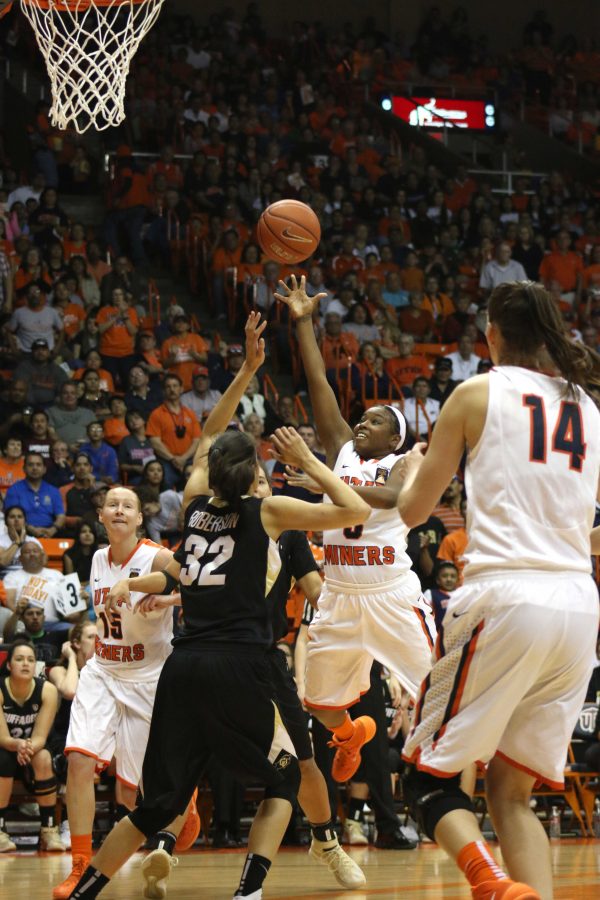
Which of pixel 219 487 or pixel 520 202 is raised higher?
pixel 520 202

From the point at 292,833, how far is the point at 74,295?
26.8ft

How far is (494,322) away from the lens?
4113 millimetres

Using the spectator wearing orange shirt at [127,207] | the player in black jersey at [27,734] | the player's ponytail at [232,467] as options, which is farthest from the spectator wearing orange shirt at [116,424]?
the player's ponytail at [232,467]

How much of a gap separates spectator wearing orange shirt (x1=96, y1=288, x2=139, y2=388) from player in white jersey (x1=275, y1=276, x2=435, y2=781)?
25.4ft

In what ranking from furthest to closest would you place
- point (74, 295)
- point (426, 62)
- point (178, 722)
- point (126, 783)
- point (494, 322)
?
1. point (426, 62)
2. point (74, 295)
3. point (126, 783)
4. point (178, 722)
5. point (494, 322)

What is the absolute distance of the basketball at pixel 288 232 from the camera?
779 cm

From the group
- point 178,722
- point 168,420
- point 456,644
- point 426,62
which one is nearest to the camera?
point 456,644

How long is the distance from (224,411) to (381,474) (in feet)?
4.52

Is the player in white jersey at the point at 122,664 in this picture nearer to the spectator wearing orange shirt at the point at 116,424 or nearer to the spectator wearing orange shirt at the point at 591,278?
the spectator wearing orange shirt at the point at 116,424

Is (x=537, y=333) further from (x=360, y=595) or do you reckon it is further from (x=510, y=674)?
(x=360, y=595)

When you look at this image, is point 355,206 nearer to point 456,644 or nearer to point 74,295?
point 74,295

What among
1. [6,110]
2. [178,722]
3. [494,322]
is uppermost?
[6,110]

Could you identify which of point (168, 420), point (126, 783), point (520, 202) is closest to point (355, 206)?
point (520, 202)

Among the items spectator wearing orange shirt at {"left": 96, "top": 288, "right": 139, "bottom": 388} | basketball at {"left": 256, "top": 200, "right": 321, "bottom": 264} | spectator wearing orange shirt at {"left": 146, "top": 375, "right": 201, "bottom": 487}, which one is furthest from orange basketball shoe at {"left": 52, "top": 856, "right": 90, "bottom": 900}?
spectator wearing orange shirt at {"left": 96, "top": 288, "right": 139, "bottom": 388}
